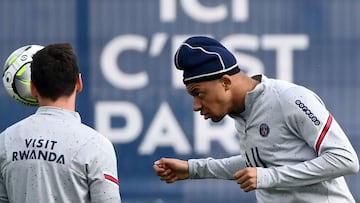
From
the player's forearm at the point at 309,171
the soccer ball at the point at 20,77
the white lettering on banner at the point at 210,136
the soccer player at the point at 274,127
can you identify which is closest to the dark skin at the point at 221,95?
the soccer player at the point at 274,127

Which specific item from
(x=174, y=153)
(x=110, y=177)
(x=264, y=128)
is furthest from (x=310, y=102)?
(x=174, y=153)

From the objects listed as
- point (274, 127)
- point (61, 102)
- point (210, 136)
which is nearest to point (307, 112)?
point (274, 127)

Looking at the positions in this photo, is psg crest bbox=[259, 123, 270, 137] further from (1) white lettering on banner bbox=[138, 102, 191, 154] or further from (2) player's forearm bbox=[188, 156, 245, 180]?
(1) white lettering on banner bbox=[138, 102, 191, 154]

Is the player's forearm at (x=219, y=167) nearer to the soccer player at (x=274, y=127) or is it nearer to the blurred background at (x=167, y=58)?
the soccer player at (x=274, y=127)

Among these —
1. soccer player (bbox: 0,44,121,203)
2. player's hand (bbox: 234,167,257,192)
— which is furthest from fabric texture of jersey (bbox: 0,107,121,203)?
player's hand (bbox: 234,167,257,192)

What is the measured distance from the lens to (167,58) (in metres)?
6.34

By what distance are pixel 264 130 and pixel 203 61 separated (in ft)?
1.12

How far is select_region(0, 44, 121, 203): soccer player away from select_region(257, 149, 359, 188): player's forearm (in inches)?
23.0

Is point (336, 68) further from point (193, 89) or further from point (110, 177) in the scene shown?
point (110, 177)

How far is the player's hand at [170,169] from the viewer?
13.3 feet

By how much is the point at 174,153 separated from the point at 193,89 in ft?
8.34

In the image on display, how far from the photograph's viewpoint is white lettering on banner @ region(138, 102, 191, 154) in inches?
249

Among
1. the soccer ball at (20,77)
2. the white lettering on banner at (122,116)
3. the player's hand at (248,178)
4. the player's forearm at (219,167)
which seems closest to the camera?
the player's hand at (248,178)

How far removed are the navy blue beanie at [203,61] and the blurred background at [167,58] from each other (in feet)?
8.09
